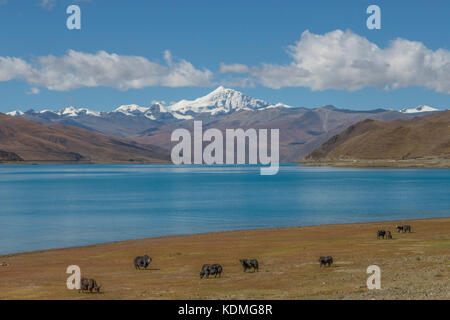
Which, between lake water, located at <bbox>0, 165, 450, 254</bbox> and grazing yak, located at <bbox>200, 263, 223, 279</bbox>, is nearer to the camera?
grazing yak, located at <bbox>200, 263, 223, 279</bbox>

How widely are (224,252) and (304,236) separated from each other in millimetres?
14321

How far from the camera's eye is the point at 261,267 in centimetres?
3709

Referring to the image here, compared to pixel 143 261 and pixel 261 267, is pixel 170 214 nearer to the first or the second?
pixel 143 261

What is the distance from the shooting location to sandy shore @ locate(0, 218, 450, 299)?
88.7 ft

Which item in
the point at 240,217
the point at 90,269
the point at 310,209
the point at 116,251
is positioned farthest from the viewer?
the point at 310,209

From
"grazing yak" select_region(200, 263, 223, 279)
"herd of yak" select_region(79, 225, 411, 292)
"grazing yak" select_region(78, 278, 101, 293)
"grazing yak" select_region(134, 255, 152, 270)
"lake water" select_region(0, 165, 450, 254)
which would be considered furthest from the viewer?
"lake water" select_region(0, 165, 450, 254)

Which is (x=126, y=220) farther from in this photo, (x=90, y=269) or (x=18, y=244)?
(x=90, y=269)

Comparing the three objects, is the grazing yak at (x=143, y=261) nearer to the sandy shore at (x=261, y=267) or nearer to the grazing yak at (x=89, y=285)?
the sandy shore at (x=261, y=267)

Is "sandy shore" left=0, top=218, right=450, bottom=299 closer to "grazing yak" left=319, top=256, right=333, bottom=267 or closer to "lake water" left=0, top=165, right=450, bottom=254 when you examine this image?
"grazing yak" left=319, top=256, right=333, bottom=267

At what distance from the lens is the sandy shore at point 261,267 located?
27031mm

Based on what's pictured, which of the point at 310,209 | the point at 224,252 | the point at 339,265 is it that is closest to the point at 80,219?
the point at 310,209

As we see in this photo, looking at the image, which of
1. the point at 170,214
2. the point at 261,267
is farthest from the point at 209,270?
the point at 170,214

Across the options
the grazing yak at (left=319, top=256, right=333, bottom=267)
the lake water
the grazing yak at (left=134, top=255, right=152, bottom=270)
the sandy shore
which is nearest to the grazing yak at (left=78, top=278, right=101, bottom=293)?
the sandy shore

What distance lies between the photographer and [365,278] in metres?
30.2
